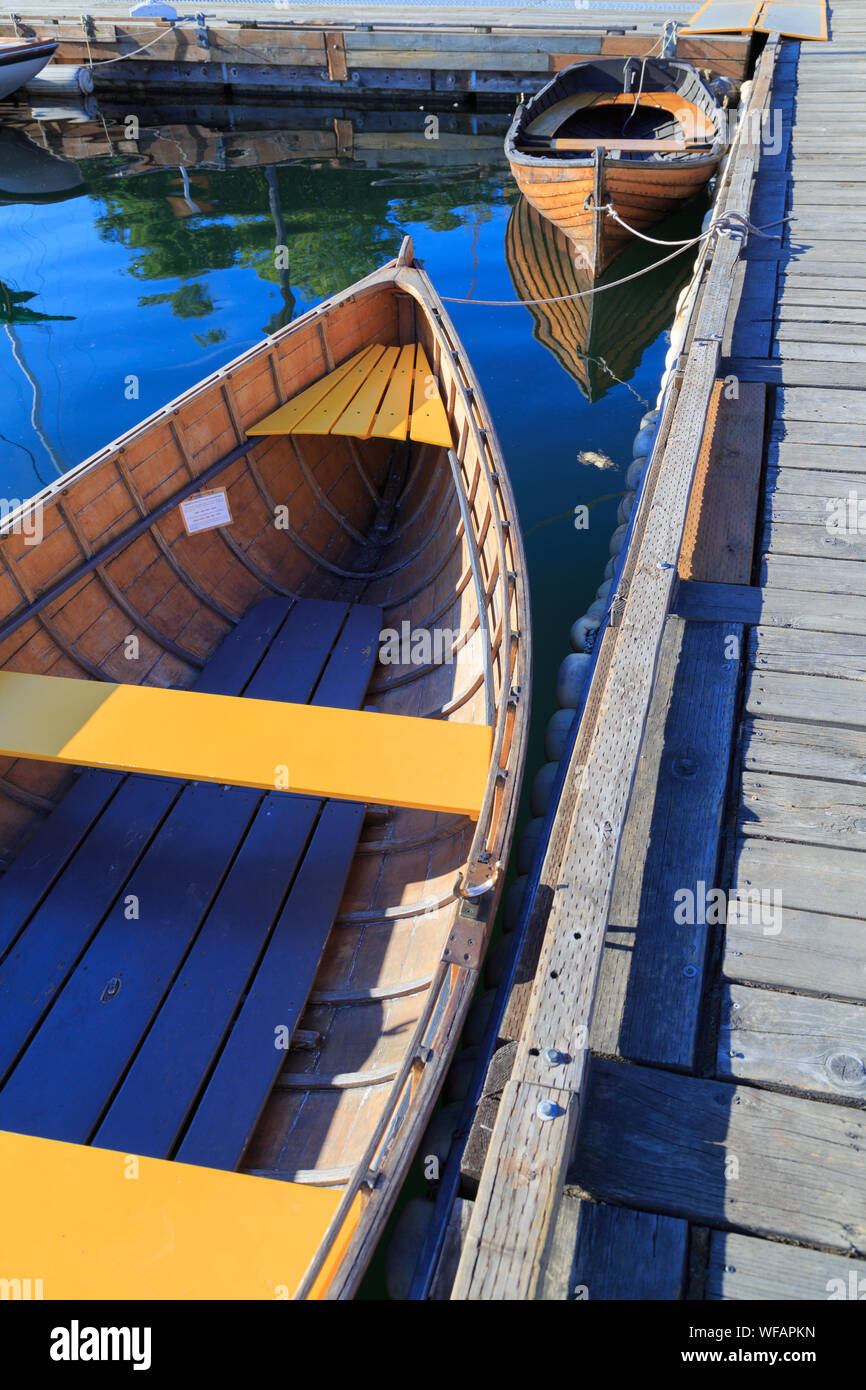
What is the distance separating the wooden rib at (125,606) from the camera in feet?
16.0

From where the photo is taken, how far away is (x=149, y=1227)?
278 centimetres

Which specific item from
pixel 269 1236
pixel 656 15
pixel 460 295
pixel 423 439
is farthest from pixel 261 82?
pixel 269 1236

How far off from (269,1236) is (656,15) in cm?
2237

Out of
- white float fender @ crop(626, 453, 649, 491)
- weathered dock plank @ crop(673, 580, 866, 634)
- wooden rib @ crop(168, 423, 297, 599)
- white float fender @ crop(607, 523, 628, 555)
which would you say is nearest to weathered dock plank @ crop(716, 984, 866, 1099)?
weathered dock plank @ crop(673, 580, 866, 634)

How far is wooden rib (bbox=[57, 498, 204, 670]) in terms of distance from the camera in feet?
16.0

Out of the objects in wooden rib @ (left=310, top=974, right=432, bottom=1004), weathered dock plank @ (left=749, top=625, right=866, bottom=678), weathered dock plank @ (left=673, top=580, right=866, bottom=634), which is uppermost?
weathered dock plank @ (left=673, top=580, right=866, bottom=634)

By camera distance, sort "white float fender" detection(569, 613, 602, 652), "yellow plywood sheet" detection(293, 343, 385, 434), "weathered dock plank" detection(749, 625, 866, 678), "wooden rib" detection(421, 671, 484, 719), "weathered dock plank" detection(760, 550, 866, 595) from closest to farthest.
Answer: "weathered dock plank" detection(749, 625, 866, 678), "weathered dock plank" detection(760, 550, 866, 595), "wooden rib" detection(421, 671, 484, 719), "white float fender" detection(569, 613, 602, 652), "yellow plywood sheet" detection(293, 343, 385, 434)

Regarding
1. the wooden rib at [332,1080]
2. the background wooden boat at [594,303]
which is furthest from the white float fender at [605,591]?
the background wooden boat at [594,303]

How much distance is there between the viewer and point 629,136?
47.3 feet

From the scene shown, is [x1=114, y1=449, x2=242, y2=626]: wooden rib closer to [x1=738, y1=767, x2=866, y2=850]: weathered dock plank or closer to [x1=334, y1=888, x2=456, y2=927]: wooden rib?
[x1=334, y1=888, x2=456, y2=927]: wooden rib

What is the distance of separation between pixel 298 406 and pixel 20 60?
58.1ft

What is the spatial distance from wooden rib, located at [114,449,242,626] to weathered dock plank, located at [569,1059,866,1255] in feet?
13.3

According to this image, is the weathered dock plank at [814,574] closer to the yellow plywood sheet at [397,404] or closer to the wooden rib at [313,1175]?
the yellow plywood sheet at [397,404]
